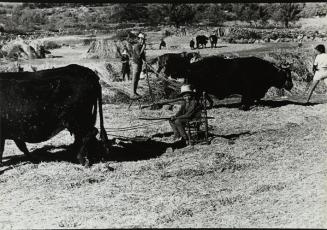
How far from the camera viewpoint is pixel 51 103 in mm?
7953

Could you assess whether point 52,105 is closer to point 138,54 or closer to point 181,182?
point 181,182

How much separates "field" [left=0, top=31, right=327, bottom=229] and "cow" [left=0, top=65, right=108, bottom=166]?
0.66 meters

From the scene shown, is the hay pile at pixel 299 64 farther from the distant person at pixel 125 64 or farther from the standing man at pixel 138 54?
the standing man at pixel 138 54

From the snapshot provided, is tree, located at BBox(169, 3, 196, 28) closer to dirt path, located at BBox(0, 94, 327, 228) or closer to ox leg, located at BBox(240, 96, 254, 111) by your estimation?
ox leg, located at BBox(240, 96, 254, 111)

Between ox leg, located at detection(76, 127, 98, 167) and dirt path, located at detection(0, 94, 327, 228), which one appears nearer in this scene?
dirt path, located at detection(0, 94, 327, 228)

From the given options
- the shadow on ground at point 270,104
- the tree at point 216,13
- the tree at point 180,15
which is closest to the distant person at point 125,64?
the shadow on ground at point 270,104

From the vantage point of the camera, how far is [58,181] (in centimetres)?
745

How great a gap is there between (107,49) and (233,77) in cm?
762

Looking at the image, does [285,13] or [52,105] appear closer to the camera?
[52,105]

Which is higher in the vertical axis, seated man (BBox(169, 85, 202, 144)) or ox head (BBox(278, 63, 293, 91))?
seated man (BBox(169, 85, 202, 144))

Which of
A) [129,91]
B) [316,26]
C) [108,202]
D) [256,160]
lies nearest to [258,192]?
[256,160]

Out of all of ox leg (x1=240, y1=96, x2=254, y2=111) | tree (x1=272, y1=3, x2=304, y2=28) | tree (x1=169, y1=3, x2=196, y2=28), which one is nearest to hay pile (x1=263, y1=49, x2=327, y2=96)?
ox leg (x1=240, y1=96, x2=254, y2=111)

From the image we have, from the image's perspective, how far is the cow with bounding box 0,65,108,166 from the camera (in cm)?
791

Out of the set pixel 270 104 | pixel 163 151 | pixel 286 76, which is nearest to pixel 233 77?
pixel 270 104
